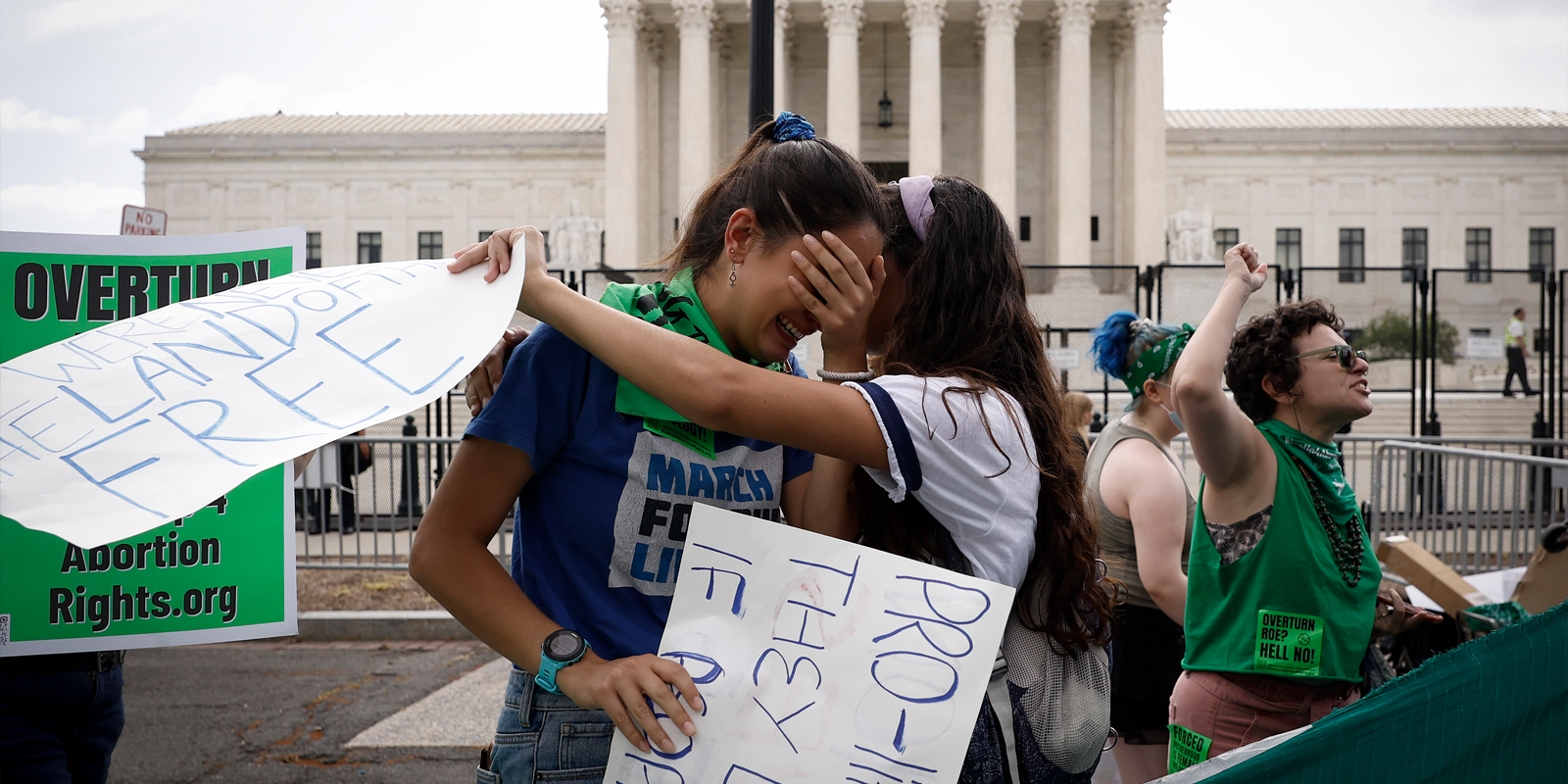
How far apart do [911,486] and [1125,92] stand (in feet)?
138

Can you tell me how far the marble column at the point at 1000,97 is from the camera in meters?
37.7

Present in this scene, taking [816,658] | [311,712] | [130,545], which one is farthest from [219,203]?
[816,658]

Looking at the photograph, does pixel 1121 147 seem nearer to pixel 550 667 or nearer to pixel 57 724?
pixel 57 724

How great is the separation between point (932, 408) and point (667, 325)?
441 mm

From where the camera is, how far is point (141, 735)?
5699 millimetres

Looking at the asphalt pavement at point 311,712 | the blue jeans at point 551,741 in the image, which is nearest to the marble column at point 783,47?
the asphalt pavement at point 311,712

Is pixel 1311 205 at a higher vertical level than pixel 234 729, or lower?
higher

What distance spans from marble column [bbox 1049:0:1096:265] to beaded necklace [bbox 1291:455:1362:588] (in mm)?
36306

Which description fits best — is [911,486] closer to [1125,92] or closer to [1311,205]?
[1125,92]

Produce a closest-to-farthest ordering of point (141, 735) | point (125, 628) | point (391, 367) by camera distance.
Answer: point (391, 367)
point (125, 628)
point (141, 735)

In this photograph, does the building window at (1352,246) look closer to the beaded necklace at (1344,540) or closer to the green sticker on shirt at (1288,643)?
the beaded necklace at (1344,540)

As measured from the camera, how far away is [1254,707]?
2.70 meters

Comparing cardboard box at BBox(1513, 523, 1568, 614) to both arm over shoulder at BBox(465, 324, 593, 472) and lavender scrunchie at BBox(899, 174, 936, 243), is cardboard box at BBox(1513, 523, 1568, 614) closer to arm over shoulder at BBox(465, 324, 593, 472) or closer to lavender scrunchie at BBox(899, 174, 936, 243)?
lavender scrunchie at BBox(899, 174, 936, 243)

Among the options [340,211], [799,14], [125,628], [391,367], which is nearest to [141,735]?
[125,628]
